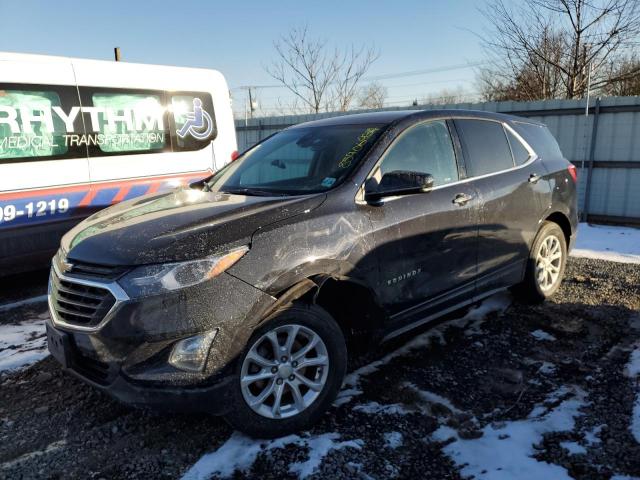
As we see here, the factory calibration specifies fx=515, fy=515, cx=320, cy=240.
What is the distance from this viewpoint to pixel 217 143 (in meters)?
6.83

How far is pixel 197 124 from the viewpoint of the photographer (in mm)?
Result: 6594

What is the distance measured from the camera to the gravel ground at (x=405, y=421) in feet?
8.44

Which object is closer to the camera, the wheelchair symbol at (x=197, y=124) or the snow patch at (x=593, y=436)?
the snow patch at (x=593, y=436)

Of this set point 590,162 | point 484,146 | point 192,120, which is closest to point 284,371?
point 484,146

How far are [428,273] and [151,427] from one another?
1959 mm

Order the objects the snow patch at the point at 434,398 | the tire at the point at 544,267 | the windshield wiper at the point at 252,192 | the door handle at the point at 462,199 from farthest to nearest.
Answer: the tire at the point at 544,267 < the door handle at the point at 462,199 < the windshield wiper at the point at 252,192 < the snow patch at the point at 434,398

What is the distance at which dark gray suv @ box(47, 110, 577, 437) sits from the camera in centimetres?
247

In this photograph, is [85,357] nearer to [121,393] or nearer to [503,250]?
[121,393]

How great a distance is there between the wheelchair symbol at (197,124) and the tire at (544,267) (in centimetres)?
A: 422

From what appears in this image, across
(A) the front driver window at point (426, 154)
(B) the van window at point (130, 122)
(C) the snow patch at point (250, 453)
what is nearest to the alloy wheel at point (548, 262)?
(A) the front driver window at point (426, 154)

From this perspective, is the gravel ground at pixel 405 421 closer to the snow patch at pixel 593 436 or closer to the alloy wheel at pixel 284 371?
the snow patch at pixel 593 436

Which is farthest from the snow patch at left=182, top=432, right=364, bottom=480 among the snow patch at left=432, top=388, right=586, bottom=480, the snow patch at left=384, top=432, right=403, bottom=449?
the snow patch at left=432, top=388, right=586, bottom=480

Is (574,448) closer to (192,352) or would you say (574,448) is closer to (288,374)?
(288,374)

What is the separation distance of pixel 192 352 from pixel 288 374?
57cm
